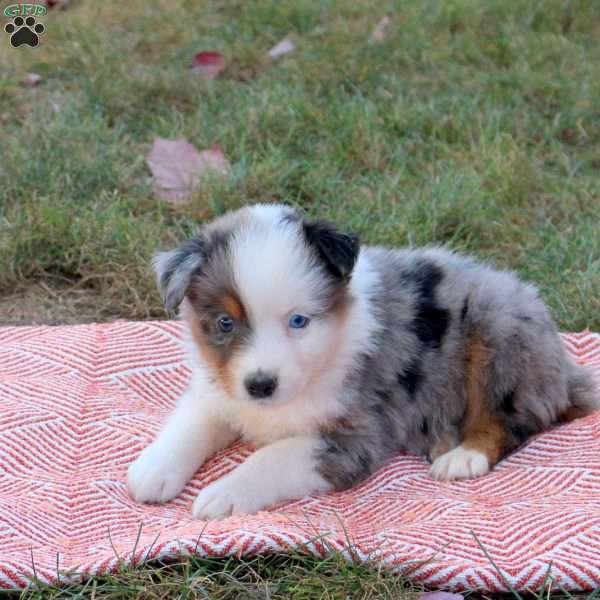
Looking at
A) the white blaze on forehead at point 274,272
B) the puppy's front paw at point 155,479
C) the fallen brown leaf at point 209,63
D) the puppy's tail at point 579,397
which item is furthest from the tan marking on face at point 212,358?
the fallen brown leaf at point 209,63

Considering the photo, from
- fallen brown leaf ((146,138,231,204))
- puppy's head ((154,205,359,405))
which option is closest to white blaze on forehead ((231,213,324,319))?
puppy's head ((154,205,359,405))

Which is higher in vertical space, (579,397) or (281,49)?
(281,49)

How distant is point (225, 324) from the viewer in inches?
153

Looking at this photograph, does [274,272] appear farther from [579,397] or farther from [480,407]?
[579,397]

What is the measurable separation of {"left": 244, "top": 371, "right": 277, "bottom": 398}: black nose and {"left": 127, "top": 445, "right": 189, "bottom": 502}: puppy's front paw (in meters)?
0.57

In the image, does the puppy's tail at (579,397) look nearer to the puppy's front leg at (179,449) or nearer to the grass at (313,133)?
the grass at (313,133)

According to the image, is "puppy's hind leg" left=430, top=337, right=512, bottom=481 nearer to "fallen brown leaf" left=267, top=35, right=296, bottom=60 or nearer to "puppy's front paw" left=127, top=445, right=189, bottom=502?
"puppy's front paw" left=127, top=445, right=189, bottom=502

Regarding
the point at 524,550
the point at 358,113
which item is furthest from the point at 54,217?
the point at 524,550

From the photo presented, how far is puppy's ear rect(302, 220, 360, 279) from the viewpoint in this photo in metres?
3.88

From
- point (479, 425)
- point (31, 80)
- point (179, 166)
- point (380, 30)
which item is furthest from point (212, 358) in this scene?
point (380, 30)

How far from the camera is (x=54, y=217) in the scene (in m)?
6.00

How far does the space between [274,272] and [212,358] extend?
19.5 inches

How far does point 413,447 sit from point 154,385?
134 cm

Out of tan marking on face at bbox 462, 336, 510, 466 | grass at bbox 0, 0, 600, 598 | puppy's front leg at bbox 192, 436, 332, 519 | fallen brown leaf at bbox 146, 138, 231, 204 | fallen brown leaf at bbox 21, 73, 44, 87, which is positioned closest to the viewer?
puppy's front leg at bbox 192, 436, 332, 519
